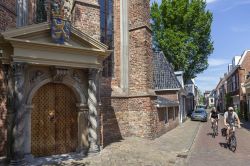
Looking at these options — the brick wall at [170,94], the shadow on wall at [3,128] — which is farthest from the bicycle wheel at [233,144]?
the brick wall at [170,94]

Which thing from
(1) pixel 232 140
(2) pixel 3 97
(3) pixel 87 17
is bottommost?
(1) pixel 232 140

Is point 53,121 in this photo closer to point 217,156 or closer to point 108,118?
point 108,118

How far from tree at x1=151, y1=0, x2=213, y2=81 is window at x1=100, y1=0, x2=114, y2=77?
1846 cm

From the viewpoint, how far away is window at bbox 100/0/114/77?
14.6 metres

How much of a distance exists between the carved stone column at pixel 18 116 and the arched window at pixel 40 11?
144 inches

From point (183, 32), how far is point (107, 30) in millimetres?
20233

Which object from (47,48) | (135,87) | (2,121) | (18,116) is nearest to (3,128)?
(2,121)

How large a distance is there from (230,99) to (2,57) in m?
44.1

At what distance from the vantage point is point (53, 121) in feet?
32.9

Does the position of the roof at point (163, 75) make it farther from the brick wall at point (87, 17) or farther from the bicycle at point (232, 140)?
the brick wall at point (87, 17)

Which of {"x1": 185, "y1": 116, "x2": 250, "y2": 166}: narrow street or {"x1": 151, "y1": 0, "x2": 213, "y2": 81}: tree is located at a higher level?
{"x1": 151, "y1": 0, "x2": 213, "y2": 81}: tree

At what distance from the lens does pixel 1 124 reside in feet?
31.2

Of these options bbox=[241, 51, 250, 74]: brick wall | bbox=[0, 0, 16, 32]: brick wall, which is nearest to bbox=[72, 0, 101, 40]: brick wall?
bbox=[0, 0, 16, 32]: brick wall

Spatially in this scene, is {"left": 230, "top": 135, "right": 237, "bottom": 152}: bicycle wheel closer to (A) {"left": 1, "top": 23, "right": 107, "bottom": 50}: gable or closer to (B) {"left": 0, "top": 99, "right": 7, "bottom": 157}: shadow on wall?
(A) {"left": 1, "top": 23, "right": 107, "bottom": 50}: gable
